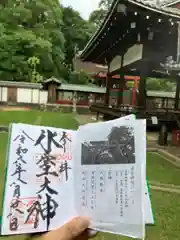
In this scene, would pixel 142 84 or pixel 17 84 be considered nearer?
pixel 142 84

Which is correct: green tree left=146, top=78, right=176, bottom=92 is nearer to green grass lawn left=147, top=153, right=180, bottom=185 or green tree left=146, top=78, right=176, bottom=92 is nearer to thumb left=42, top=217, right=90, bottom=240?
green grass lawn left=147, top=153, right=180, bottom=185

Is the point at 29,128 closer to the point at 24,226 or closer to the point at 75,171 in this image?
the point at 75,171

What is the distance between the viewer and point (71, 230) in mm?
1002

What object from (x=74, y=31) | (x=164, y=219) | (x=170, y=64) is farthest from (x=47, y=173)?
(x=74, y=31)

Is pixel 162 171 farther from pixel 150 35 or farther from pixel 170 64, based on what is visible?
pixel 170 64

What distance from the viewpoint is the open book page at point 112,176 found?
986mm

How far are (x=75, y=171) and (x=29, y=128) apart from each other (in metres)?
Result: 0.23

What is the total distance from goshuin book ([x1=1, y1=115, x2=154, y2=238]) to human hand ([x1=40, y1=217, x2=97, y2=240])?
0.09ft

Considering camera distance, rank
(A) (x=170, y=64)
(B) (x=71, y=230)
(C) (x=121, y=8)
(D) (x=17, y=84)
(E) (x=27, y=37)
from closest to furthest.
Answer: (B) (x=71, y=230) < (C) (x=121, y=8) < (A) (x=170, y=64) < (E) (x=27, y=37) < (D) (x=17, y=84)

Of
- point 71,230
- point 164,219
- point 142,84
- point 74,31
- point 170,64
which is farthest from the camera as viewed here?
point 74,31

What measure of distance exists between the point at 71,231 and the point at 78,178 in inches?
7.0

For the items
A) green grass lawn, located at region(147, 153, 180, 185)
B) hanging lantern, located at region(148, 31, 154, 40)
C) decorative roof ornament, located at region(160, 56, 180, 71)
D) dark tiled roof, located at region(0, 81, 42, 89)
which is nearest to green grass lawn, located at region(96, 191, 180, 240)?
green grass lawn, located at region(147, 153, 180, 185)

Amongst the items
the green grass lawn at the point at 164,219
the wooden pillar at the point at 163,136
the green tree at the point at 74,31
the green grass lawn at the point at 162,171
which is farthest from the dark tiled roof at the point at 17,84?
the green grass lawn at the point at 164,219

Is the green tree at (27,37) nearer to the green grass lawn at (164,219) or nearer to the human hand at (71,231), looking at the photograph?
the green grass lawn at (164,219)
